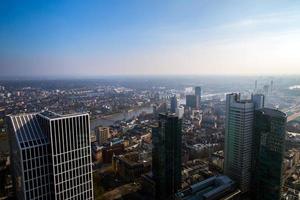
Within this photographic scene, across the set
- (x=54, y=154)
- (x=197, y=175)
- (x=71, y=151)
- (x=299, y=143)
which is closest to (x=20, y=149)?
(x=54, y=154)

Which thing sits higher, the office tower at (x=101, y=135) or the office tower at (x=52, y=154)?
the office tower at (x=52, y=154)

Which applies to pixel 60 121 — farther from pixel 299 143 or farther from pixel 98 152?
pixel 299 143

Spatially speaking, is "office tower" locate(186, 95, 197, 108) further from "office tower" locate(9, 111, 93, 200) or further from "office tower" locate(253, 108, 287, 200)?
"office tower" locate(9, 111, 93, 200)

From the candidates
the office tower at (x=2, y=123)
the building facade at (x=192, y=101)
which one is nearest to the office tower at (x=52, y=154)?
the office tower at (x=2, y=123)

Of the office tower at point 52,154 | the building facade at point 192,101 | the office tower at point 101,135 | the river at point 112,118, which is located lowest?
the river at point 112,118

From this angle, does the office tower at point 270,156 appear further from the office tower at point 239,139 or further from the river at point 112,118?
the river at point 112,118

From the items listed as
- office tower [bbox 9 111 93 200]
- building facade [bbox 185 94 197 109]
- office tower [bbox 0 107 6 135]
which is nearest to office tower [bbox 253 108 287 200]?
office tower [bbox 9 111 93 200]
